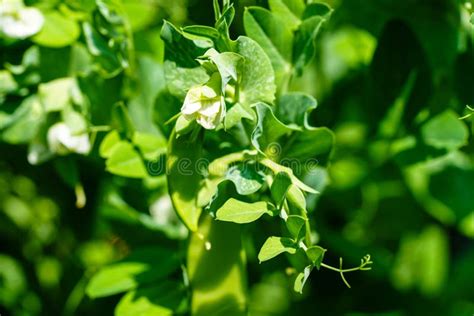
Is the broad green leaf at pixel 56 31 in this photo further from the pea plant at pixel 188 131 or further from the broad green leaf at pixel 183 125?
the broad green leaf at pixel 183 125

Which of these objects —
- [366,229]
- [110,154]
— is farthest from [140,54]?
[366,229]

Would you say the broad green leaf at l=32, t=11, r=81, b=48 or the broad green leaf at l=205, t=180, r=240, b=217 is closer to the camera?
the broad green leaf at l=205, t=180, r=240, b=217

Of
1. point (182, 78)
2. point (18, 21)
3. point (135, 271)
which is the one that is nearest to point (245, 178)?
point (182, 78)

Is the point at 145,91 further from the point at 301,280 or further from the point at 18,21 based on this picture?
the point at 301,280

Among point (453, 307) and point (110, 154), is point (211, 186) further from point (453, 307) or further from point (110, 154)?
point (453, 307)

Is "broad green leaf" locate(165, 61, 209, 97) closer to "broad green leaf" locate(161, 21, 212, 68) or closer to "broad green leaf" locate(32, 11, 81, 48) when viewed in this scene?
"broad green leaf" locate(161, 21, 212, 68)

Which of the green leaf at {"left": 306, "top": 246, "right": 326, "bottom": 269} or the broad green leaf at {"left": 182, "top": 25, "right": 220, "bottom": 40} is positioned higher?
the broad green leaf at {"left": 182, "top": 25, "right": 220, "bottom": 40}

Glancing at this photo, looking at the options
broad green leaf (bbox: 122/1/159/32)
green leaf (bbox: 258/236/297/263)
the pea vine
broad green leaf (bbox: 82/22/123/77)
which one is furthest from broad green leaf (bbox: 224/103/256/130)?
broad green leaf (bbox: 122/1/159/32)
